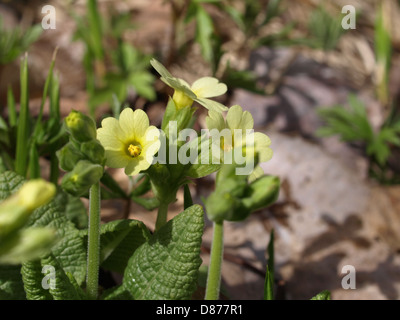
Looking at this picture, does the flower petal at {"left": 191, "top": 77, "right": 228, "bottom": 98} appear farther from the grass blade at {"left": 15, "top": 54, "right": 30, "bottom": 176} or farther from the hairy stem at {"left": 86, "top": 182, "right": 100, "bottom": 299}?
the grass blade at {"left": 15, "top": 54, "right": 30, "bottom": 176}

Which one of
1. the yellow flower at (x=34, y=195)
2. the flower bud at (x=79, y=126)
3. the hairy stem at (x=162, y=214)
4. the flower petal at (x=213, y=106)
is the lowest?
the yellow flower at (x=34, y=195)

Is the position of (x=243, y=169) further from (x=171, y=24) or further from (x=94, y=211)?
(x=171, y=24)

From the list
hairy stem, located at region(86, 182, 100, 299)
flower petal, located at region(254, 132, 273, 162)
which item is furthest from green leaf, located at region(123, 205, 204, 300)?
flower petal, located at region(254, 132, 273, 162)

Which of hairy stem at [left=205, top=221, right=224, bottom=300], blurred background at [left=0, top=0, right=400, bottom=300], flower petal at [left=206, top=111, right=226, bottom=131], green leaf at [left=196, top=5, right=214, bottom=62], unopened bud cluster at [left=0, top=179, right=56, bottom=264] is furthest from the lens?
green leaf at [left=196, top=5, right=214, bottom=62]

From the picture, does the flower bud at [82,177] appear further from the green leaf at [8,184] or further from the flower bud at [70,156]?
the green leaf at [8,184]

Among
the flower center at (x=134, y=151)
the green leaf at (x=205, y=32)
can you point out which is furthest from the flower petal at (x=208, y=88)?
the green leaf at (x=205, y=32)

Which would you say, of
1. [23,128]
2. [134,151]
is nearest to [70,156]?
[134,151]

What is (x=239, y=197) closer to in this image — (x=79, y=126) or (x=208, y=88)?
(x=79, y=126)
